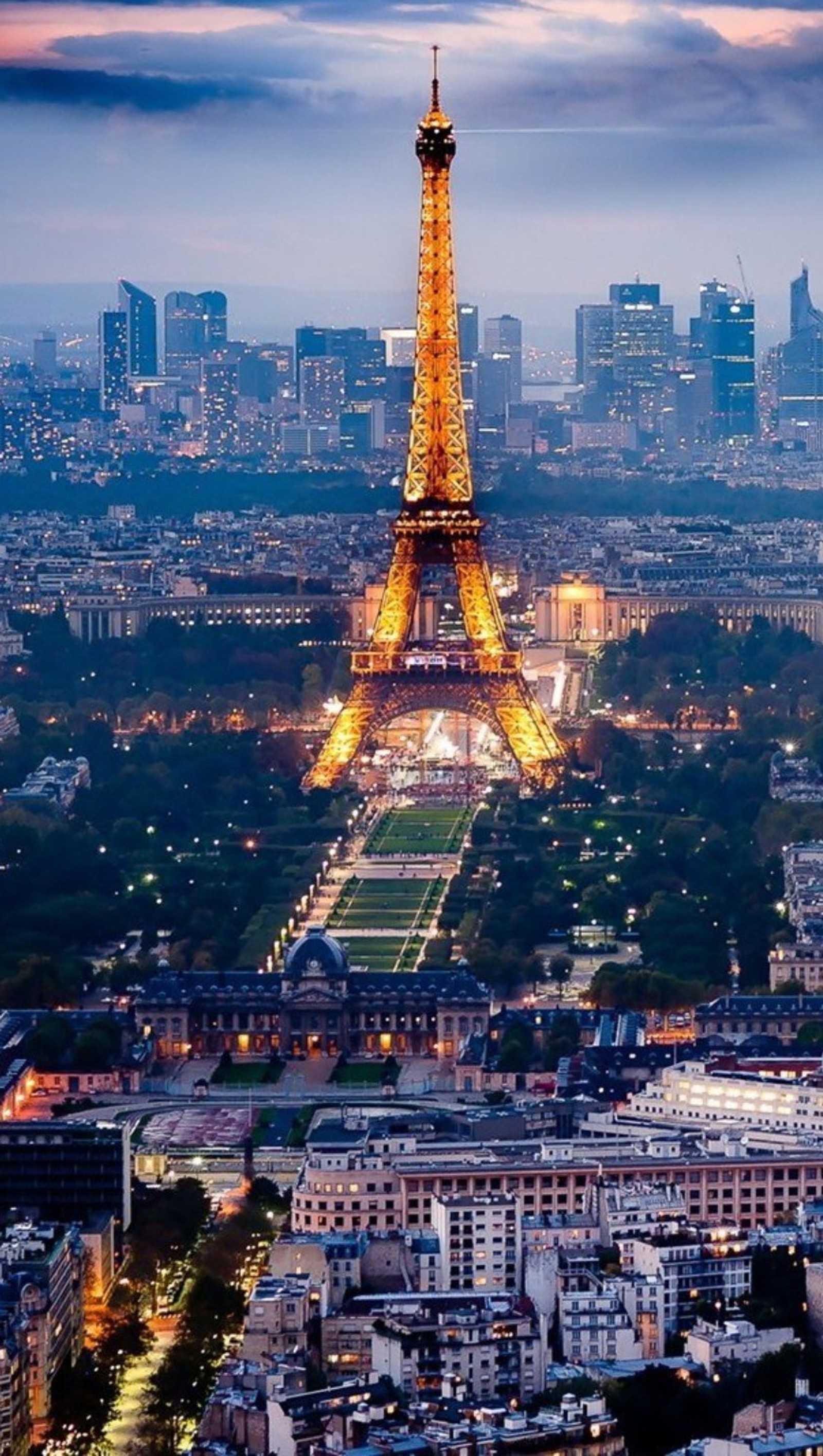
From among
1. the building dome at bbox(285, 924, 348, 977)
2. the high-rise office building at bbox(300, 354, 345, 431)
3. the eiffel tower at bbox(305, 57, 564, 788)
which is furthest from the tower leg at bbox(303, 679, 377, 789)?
the high-rise office building at bbox(300, 354, 345, 431)

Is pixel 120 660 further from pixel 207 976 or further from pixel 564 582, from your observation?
pixel 207 976


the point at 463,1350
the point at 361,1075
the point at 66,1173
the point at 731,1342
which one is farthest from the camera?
the point at 361,1075

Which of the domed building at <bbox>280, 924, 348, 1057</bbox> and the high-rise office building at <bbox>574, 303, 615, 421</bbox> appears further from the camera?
the high-rise office building at <bbox>574, 303, 615, 421</bbox>

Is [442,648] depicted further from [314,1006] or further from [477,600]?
[314,1006]

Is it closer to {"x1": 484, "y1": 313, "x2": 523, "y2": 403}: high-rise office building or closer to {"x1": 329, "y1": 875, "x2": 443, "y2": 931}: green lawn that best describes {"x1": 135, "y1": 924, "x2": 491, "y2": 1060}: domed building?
{"x1": 329, "y1": 875, "x2": 443, "y2": 931}: green lawn

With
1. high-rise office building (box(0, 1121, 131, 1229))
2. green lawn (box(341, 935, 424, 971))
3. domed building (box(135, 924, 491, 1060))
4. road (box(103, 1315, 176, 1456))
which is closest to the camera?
road (box(103, 1315, 176, 1456))

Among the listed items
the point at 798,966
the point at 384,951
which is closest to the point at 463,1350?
the point at 798,966
